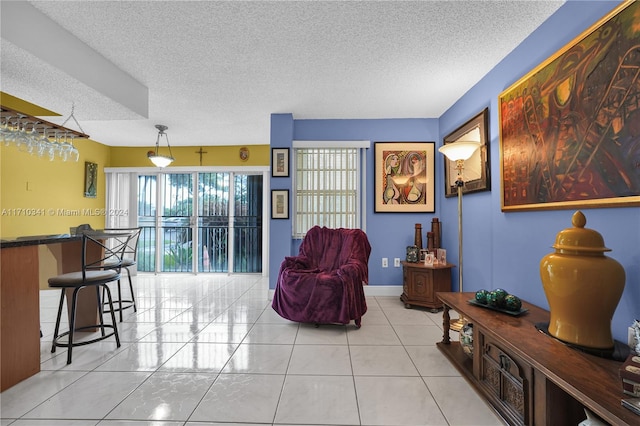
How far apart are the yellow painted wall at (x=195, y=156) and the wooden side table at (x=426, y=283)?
3.39m

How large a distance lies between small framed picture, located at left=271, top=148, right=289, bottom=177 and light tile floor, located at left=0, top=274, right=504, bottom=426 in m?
1.87

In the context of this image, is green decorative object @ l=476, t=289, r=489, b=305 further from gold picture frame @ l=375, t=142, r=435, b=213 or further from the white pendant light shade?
gold picture frame @ l=375, t=142, r=435, b=213

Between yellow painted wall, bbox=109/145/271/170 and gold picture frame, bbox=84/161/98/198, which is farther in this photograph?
yellow painted wall, bbox=109/145/271/170

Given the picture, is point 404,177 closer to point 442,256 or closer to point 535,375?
point 442,256

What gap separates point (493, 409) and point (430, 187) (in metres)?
2.80

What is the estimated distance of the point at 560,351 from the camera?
131cm

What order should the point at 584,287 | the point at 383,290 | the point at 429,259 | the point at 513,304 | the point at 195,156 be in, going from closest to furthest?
the point at 584,287 < the point at 513,304 < the point at 429,259 < the point at 383,290 < the point at 195,156

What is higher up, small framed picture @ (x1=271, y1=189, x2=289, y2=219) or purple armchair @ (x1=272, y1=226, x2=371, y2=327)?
small framed picture @ (x1=271, y1=189, x2=289, y2=219)

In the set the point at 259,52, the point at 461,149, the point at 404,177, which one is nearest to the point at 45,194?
the point at 259,52

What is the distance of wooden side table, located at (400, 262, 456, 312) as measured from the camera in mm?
3271

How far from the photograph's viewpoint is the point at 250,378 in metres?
1.91

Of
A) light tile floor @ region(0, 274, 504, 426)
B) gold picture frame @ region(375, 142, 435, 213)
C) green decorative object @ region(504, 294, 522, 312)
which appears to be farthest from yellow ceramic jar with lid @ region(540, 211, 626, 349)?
gold picture frame @ region(375, 142, 435, 213)

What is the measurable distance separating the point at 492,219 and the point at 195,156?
5039mm

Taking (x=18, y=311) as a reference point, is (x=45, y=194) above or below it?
above
